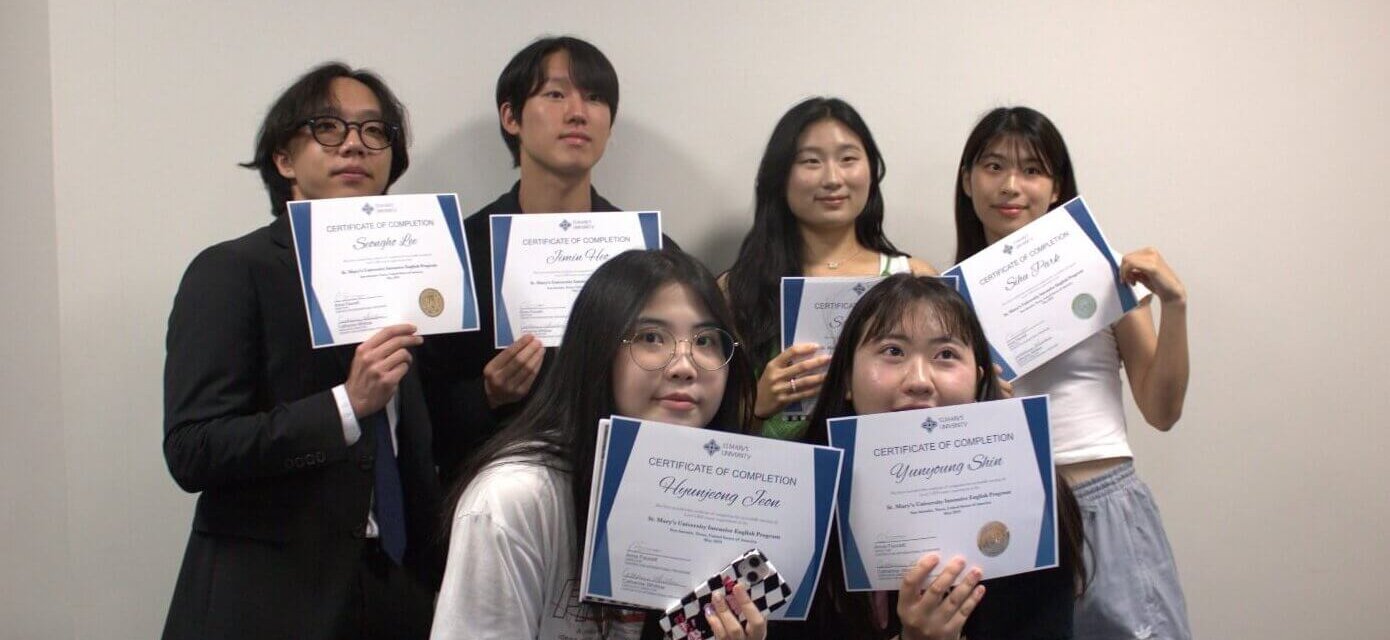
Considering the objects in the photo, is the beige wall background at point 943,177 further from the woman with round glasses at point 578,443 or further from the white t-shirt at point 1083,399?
the woman with round glasses at point 578,443

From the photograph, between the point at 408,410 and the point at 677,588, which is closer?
the point at 677,588

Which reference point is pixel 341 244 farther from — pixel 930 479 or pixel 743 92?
pixel 743 92

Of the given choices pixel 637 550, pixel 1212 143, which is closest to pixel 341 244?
pixel 637 550

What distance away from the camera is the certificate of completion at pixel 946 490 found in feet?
5.84

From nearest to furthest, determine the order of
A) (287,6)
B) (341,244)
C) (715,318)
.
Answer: (715,318) < (341,244) < (287,6)

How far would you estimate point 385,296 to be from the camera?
2195mm

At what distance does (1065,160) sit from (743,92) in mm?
974

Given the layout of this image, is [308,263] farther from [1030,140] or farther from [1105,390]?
[1105,390]

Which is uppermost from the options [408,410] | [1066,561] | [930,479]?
[408,410]

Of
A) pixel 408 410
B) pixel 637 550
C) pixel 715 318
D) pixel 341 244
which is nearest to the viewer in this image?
pixel 637 550

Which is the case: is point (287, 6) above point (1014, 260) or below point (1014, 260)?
above

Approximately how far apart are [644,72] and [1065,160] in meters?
1.22

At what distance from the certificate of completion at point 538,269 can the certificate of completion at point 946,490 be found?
0.84 meters

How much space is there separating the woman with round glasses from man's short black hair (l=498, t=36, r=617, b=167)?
3.05 feet
